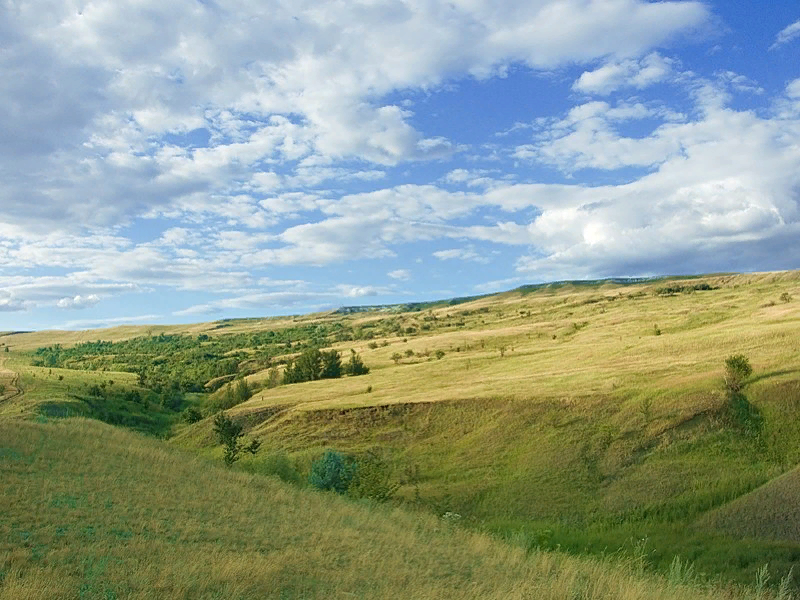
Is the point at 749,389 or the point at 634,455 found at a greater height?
the point at 749,389

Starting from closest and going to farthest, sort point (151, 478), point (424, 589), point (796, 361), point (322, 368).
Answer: point (424, 589), point (151, 478), point (796, 361), point (322, 368)

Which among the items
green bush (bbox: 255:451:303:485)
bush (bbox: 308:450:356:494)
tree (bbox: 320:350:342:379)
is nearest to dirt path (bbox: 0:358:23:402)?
tree (bbox: 320:350:342:379)

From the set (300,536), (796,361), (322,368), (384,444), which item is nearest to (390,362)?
(322,368)

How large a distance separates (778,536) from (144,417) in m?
81.5

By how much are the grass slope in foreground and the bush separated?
11.6m

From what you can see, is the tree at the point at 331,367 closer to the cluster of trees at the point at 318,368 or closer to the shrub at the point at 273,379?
the cluster of trees at the point at 318,368

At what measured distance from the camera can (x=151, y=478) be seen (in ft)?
91.5

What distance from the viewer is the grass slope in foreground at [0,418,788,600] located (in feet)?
45.0

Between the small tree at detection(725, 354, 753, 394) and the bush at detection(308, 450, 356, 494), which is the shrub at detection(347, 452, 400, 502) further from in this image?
the small tree at detection(725, 354, 753, 394)

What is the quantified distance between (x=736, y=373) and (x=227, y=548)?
1680 inches

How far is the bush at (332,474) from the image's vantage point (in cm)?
4200

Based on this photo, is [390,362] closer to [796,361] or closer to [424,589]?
[796,361]

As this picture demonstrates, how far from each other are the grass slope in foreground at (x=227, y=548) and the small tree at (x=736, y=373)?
3061cm

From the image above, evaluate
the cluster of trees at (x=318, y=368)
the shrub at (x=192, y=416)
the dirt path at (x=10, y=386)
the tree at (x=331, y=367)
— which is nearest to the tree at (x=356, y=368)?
the cluster of trees at (x=318, y=368)
